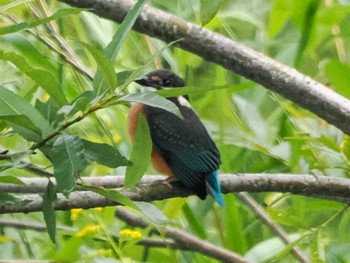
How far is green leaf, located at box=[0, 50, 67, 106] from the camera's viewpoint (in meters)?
1.39

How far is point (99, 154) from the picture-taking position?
4.52ft

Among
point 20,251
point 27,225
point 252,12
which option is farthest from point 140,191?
point 252,12

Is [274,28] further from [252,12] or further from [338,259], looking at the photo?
[252,12]

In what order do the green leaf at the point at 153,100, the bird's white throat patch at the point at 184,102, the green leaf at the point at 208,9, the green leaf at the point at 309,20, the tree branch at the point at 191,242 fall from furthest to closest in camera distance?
1. the bird's white throat patch at the point at 184,102
2. the tree branch at the point at 191,242
3. the green leaf at the point at 309,20
4. the green leaf at the point at 208,9
5. the green leaf at the point at 153,100

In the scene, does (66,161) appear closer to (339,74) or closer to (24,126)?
(24,126)

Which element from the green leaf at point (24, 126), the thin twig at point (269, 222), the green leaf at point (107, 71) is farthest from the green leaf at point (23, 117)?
the thin twig at point (269, 222)

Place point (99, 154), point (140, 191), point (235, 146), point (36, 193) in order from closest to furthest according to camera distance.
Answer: point (99, 154) → point (36, 193) → point (140, 191) → point (235, 146)

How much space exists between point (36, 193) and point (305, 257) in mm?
877

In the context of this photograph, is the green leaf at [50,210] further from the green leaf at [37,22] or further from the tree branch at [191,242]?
the tree branch at [191,242]

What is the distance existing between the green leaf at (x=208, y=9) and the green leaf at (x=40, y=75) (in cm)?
31

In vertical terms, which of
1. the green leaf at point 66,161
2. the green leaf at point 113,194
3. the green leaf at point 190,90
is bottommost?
the green leaf at point 113,194

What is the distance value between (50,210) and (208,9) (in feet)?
1.39

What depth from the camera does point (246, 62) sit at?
1756 millimetres

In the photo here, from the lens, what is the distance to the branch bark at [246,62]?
174cm
